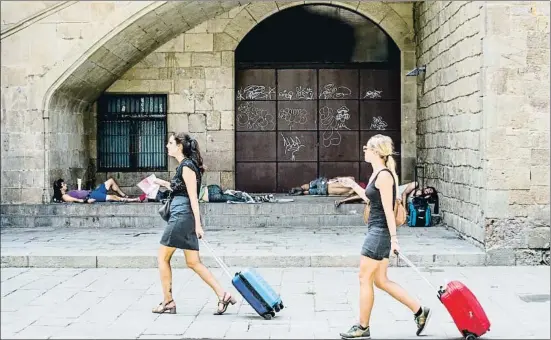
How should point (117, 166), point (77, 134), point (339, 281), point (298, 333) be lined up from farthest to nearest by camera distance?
point (117, 166) → point (77, 134) → point (339, 281) → point (298, 333)

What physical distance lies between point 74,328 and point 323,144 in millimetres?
11237

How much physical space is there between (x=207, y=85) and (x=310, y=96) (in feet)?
7.48

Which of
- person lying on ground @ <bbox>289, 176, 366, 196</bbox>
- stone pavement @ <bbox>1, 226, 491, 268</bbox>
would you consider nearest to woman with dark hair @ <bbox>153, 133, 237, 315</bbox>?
stone pavement @ <bbox>1, 226, 491, 268</bbox>

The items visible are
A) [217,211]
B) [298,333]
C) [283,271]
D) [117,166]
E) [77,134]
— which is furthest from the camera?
[117,166]

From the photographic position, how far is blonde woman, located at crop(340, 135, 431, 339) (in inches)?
276

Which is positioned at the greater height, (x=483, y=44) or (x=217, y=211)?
(x=483, y=44)

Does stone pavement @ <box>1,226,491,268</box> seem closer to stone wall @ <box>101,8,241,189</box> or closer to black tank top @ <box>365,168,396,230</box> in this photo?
stone wall @ <box>101,8,241,189</box>

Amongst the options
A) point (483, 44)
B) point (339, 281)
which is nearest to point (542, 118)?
point (483, 44)

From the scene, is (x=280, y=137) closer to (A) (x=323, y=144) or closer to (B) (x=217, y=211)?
(A) (x=323, y=144)

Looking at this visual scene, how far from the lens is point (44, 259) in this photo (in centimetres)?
1130

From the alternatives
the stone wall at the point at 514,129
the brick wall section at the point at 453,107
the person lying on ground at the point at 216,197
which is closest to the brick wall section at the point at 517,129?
the stone wall at the point at 514,129

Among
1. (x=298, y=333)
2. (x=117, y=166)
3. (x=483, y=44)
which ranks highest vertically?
(x=483, y=44)

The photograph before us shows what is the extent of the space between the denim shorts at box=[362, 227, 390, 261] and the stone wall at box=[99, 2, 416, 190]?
1097cm

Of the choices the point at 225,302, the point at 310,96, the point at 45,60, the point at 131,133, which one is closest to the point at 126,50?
the point at 45,60
